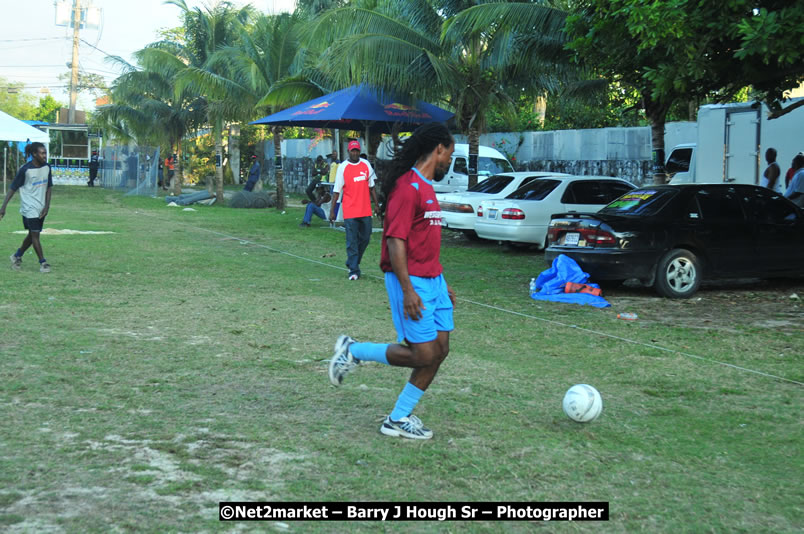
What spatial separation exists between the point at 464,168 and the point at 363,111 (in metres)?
3.95

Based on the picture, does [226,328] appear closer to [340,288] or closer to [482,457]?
[340,288]

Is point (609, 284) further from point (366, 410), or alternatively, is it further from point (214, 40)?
point (214, 40)

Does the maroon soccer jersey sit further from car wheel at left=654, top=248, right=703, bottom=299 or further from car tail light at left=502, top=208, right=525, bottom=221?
car tail light at left=502, top=208, right=525, bottom=221

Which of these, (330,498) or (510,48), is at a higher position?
(510,48)

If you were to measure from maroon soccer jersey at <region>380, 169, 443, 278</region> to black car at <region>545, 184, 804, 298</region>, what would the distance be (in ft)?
21.5

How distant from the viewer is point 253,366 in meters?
6.93

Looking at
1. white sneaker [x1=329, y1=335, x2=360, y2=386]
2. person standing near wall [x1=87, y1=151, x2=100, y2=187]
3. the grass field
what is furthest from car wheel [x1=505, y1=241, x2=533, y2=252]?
person standing near wall [x1=87, y1=151, x2=100, y2=187]

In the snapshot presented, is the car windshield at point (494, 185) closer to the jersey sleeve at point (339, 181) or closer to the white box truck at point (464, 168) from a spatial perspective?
the white box truck at point (464, 168)

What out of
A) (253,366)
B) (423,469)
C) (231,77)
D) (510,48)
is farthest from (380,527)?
(231,77)

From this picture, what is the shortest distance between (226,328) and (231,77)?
24.0m

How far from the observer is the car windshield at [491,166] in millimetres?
23925

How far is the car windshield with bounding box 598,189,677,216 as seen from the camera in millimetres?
11516

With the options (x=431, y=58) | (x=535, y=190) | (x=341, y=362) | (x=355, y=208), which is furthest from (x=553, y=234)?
(x=431, y=58)

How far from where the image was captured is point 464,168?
2366cm
